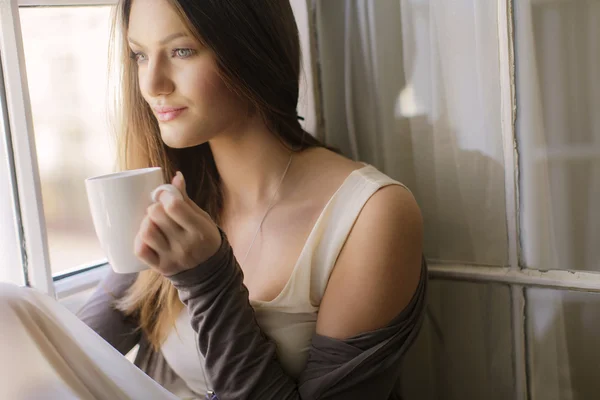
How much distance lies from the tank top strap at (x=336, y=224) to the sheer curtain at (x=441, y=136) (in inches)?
8.9

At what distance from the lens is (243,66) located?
94 centimetres

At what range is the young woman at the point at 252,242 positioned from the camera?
81 centimetres

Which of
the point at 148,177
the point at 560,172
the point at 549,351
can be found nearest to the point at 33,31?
A: the point at 148,177

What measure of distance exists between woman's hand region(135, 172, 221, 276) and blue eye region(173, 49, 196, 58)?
9.2 inches

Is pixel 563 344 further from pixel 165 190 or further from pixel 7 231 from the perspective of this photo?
pixel 7 231

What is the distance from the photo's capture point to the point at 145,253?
76cm

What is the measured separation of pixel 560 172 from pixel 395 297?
0.38 m

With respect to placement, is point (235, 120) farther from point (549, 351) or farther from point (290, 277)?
point (549, 351)

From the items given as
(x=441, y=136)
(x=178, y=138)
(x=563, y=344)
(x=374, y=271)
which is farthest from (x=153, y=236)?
(x=563, y=344)

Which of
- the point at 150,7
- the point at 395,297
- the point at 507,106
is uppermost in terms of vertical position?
the point at 150,7

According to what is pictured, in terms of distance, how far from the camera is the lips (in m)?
0.93

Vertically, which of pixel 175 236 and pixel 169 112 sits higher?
pixel 169 112

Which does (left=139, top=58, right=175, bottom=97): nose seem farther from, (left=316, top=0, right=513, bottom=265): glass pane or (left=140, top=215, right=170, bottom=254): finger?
(left=316, top=0, right=513, bottom=265): glass pane

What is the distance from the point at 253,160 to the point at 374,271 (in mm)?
326
